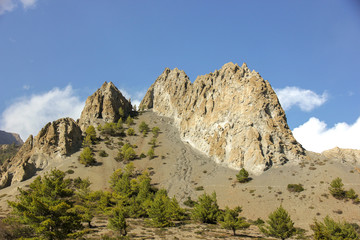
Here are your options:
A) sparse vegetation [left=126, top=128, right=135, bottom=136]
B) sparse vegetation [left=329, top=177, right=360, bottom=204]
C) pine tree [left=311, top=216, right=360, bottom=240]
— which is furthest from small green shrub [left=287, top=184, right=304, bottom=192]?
sparse vegetation [left=126, top=128, right=135, bottom=136]

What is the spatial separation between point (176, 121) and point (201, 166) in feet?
159

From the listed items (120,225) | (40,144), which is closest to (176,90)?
(40,144)

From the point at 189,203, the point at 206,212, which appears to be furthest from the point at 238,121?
the point at 206,212

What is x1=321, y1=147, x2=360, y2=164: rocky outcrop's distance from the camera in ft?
232

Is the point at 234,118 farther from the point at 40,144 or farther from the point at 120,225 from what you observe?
the point at 40,144

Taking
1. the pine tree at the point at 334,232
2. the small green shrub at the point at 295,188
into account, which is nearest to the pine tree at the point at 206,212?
the pine tree at the point at 334,232

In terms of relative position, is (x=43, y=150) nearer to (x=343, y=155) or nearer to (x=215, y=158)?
(x=215, y=158)

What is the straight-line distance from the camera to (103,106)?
411 feet

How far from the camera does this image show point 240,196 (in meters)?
61.1

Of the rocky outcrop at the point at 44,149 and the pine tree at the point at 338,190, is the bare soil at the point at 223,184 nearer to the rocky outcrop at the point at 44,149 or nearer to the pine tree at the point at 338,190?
the pine tree at the point at 338,190

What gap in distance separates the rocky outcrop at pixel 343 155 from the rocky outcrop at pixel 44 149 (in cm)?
9600

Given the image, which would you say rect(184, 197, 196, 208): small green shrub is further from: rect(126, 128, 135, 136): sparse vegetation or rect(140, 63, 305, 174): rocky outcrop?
rect(126, 128, 135, 136): sparse vegetation

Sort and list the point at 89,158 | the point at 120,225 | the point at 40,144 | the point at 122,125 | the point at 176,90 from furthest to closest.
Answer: the point at 176,90 < the point at 122,125 < the point at 40,144 < the point at 89,158 < the point at 120,225

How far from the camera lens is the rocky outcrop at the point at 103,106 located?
393 feet
